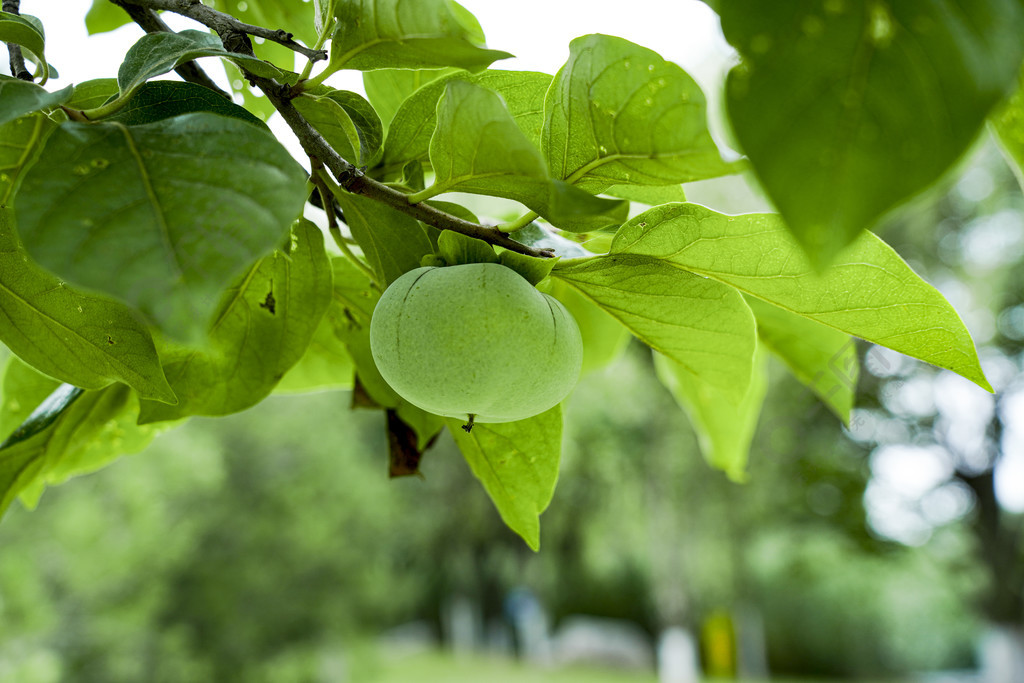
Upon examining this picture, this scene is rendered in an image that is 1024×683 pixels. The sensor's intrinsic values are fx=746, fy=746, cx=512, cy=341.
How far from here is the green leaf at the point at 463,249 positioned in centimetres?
25

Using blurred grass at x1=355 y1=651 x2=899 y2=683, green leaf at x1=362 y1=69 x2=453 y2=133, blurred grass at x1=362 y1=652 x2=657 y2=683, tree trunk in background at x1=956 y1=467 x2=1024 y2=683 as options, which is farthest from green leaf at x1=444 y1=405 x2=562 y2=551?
blurred grass at x1=362 y1=652 x2=657 y2=683

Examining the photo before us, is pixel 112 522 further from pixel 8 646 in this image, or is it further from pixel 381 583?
pixel 381 583

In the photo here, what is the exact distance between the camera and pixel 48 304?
26cm

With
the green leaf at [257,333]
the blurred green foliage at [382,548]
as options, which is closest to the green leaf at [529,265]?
the green leaf at [257,333]

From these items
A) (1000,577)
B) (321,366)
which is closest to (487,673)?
(1000,577)

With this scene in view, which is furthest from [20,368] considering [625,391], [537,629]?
[537,629]

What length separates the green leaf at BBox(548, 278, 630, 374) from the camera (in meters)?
0.42

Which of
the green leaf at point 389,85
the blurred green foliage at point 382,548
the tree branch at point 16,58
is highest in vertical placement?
the tree branch at point 16,58

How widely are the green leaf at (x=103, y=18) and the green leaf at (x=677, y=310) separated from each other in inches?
12.5

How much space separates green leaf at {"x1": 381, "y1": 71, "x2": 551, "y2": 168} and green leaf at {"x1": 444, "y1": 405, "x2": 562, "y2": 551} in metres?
0.11

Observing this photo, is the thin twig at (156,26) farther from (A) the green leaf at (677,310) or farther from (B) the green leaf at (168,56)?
(A) the green leaf at (677,310)

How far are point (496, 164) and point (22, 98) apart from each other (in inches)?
5.1

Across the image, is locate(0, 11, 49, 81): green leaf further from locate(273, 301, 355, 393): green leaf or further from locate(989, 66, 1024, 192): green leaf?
locate(989, 66, 1024, 192): green leaf

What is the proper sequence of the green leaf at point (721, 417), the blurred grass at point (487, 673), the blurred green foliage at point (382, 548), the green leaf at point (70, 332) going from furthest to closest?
the blurred grass at point (487, 673)
the blurred green foliage at point (382, 548)
the green leaf at point (721, 417)
the green leaf at point (70, 332)
